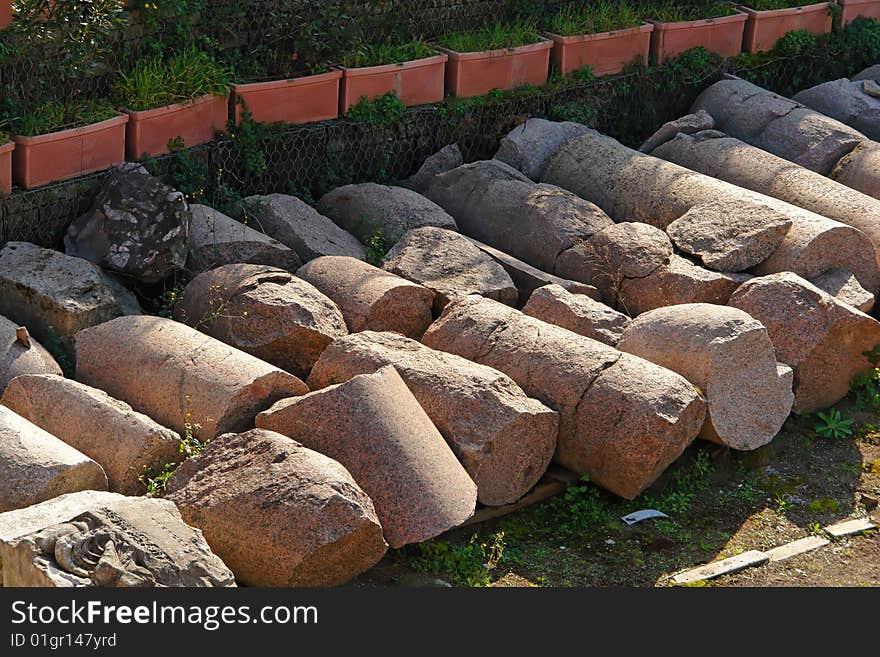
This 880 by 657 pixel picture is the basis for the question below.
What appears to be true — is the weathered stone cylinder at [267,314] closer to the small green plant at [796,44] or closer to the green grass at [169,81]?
the green grass at [169,81]

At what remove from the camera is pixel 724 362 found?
6.92 meters

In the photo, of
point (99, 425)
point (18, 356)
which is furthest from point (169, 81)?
point (99, 425)

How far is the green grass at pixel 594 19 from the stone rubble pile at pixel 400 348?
52.7 inches

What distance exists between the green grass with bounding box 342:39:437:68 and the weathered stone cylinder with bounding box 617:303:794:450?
350 cm

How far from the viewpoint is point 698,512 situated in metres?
6.80

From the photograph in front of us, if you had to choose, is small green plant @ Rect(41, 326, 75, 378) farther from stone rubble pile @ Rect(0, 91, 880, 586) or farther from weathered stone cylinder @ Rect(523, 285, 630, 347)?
weathered stone cylinder @ Rect(523, 285, 630, 347)

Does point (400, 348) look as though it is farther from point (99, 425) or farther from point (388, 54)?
point (388, 54)

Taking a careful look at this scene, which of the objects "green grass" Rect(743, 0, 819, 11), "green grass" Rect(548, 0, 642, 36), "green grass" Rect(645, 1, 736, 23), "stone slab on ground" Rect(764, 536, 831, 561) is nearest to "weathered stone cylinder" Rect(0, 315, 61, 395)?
"stone slab on ground" Rect(764, 536, 831, 561)

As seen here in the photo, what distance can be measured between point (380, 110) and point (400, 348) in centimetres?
328

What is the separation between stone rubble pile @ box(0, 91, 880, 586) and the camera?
5566 mm

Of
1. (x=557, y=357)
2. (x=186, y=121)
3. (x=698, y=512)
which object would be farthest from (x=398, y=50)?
(x=698, y=512)

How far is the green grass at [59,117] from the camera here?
782 cm

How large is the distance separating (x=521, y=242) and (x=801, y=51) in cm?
467

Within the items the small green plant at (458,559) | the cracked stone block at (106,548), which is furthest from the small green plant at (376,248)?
the cracked stone block at (106,548)
